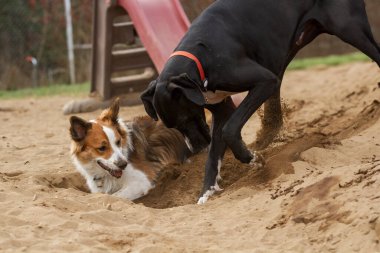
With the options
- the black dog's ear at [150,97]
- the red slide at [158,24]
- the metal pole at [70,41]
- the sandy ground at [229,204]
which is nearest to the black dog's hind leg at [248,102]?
the sandy ground at [229,204]

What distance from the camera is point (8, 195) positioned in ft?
18.3

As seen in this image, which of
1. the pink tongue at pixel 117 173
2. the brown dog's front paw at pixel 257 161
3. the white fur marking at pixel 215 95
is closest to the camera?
the white fur marking at pixel 215 95

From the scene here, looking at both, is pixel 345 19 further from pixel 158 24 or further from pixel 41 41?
pixel 41 41

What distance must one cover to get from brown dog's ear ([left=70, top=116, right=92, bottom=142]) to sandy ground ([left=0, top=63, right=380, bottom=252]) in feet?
1.58

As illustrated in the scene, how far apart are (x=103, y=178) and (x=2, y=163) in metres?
1.33

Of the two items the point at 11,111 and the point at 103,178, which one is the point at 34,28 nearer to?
the point at 11,111

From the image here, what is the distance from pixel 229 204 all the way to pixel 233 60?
3.69ft

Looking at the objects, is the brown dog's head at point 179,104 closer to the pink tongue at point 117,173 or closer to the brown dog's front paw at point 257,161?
the brown dog's front paw at point 257,161

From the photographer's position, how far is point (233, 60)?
574 centimetres

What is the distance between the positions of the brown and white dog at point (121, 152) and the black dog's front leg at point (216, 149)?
2.48ft

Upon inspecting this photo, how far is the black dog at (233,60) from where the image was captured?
5.63m

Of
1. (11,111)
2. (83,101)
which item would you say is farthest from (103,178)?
(11,111)

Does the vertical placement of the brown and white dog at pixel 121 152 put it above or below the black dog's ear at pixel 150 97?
below

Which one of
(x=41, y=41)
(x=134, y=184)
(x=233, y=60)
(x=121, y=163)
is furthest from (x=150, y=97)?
(x=41, y=41)
